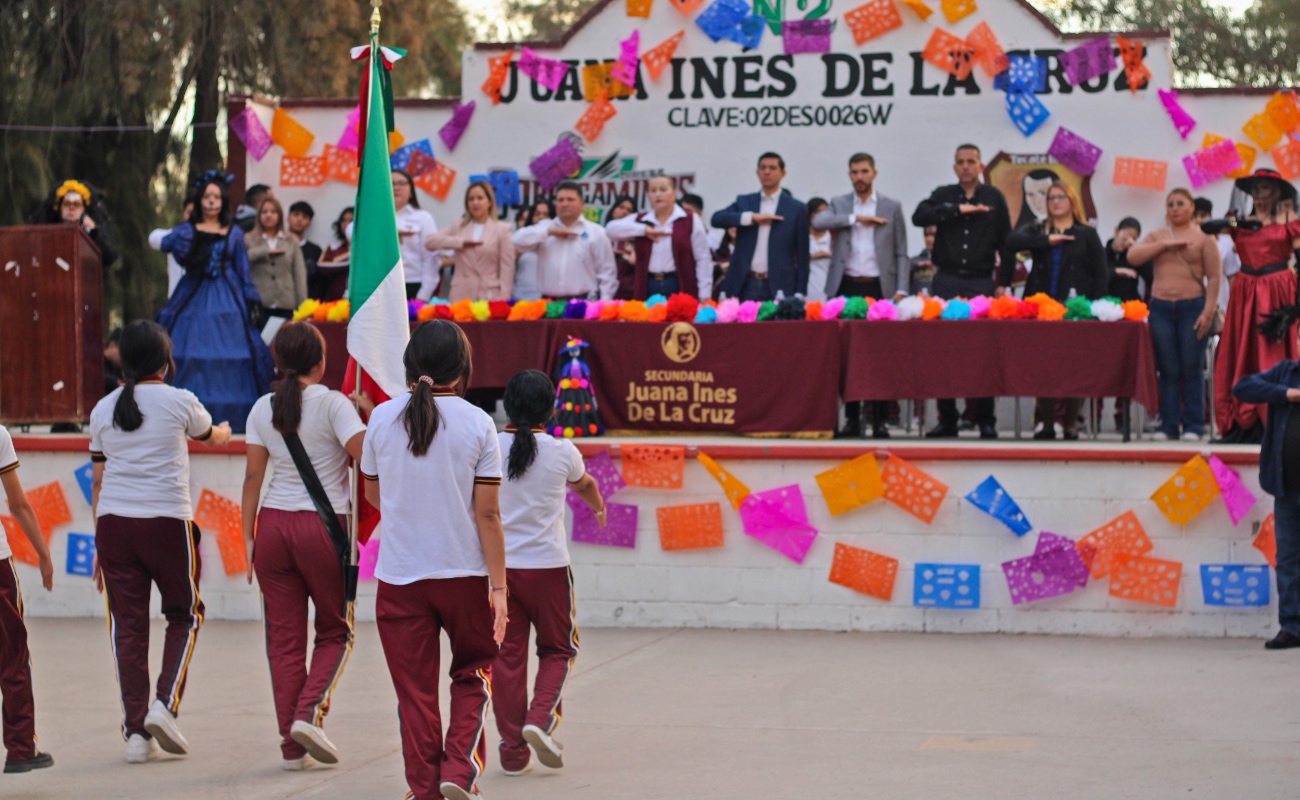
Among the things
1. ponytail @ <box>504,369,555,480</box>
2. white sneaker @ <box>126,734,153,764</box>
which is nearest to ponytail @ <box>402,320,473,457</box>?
Result: ponytail @ <box>504,369,555,480</box>

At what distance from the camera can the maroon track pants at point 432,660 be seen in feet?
16.6

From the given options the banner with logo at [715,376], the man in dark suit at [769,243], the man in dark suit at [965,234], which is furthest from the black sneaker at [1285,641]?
the man in dark suit at [769,243]

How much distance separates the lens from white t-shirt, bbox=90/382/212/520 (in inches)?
257

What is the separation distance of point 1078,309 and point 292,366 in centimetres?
659

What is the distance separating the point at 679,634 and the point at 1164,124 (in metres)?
7.67

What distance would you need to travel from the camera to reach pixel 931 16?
48.2 feet

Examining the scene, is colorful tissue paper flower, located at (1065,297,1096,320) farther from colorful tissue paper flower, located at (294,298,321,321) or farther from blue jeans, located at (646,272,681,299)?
colorful tissue paper flower, located at (294,298,321,321)

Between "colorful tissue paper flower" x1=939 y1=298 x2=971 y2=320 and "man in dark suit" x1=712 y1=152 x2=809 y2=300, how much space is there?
4.36 ft

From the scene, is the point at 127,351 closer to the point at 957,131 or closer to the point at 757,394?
the point at 757,394

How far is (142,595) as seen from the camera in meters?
6.59

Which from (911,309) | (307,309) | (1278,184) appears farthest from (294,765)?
(1278,184)

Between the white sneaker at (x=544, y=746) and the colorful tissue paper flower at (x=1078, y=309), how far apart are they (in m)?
6.20

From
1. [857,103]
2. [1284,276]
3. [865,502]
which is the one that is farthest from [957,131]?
[865,502]

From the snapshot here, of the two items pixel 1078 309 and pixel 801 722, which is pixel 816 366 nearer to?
pixel 1078 309
